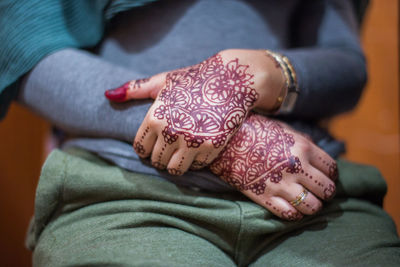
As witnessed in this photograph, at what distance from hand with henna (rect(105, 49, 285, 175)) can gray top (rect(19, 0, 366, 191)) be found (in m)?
0.04

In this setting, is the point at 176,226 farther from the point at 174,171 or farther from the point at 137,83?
the point at 137,83

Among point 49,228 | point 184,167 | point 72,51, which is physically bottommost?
point 49,228

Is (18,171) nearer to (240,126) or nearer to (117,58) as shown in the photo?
(117,58)

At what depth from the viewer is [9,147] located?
0.97 meters

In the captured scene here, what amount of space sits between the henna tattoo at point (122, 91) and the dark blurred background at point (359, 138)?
0.46 meters

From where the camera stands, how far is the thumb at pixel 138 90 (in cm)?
55

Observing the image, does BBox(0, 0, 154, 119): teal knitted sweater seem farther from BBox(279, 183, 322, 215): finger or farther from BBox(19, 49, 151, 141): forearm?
BBox(279, 183, 322, 215): finger

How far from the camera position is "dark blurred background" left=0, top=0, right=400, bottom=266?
0.98m

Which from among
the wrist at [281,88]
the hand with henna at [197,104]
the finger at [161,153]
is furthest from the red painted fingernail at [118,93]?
the wrist at [281,88]

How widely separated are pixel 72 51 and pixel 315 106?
52 centimetres

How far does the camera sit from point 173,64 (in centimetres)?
64

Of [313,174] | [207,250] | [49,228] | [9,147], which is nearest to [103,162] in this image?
[49,228]

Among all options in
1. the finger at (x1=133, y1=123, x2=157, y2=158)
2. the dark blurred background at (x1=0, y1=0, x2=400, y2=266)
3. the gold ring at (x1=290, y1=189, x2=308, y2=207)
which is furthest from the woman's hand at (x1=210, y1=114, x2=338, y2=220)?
the dark blurred background at (x1=0, y1=0, x2=400, y2=266)

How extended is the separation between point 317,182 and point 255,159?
0.38 ft
